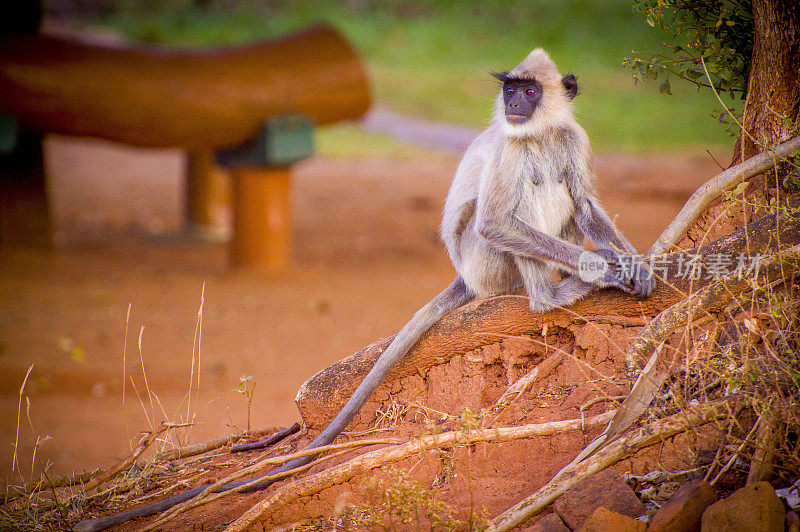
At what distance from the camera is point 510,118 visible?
3258 millimetres

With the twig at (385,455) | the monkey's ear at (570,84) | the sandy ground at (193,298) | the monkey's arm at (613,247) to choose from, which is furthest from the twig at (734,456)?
the monkey's ear at (570,84)

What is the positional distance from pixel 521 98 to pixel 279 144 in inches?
161

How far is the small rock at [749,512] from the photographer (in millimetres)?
2008

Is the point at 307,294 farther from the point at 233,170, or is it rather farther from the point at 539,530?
the point at 539,530

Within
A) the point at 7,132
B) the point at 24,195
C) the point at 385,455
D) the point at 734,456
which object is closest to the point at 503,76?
the point at 385,455

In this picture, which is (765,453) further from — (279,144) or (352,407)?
(279,144)

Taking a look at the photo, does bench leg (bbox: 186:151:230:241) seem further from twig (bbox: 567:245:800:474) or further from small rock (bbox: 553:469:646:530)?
small rock (bbox: 553:469:646:530)

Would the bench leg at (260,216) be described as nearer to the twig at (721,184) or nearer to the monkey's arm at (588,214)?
the monkey's arm at (588,214)

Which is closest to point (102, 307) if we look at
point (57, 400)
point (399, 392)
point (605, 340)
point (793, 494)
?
point (57, 400)

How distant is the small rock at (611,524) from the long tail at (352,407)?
1.10 meters

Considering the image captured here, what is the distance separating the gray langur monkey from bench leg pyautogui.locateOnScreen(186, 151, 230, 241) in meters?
6.04

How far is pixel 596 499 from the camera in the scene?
91.1 inches

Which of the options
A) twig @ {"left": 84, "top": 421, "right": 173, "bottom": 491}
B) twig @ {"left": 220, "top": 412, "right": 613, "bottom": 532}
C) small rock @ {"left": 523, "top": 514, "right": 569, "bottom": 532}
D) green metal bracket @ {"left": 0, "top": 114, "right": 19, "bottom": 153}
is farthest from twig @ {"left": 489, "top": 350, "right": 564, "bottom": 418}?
green metal bracket @ {"left": 0, "top": 114, "right": 19, "bottom": 153}

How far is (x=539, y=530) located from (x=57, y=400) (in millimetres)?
3909
